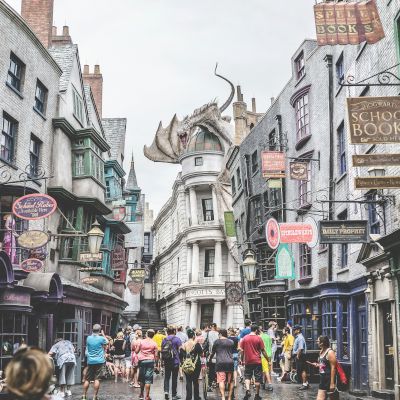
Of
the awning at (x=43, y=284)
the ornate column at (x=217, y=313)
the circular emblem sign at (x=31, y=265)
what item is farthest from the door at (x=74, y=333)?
the ornate column at (x=217, y=313)

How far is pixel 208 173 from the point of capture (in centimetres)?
5116

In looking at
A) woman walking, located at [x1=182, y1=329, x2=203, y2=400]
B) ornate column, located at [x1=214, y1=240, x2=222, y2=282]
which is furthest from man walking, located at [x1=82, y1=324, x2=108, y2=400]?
ornate column, located at [x1=214, y1=240, x2=222, y2=282]

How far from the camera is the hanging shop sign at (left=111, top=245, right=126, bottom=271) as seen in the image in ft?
110

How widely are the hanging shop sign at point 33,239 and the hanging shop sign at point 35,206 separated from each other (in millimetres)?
605

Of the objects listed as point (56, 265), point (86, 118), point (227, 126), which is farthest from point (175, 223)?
point (56, 265)

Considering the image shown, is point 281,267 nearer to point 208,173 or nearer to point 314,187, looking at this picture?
point 314,187

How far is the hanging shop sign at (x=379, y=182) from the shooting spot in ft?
44.0

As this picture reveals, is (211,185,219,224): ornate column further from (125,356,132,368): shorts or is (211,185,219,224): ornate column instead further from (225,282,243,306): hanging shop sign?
(125,356,132,368): shorts

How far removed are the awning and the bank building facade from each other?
23.0 m

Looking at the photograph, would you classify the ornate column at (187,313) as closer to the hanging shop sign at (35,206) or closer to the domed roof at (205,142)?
the domed roof at (205,142)

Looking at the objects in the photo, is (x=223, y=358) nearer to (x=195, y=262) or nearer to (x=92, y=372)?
(x=92, y=372)

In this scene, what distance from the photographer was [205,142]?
5294cm

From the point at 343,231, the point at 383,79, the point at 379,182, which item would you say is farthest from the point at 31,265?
the point at 383,79

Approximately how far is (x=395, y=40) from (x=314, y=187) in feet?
33.3
